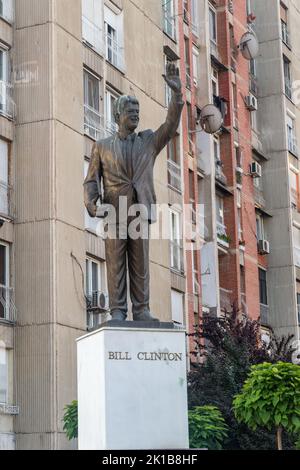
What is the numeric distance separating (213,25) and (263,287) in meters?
11.0

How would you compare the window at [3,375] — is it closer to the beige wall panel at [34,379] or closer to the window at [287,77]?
the beige wall panel at [34,379]

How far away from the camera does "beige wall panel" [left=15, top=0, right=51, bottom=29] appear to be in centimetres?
3161

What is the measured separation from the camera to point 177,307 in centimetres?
3856

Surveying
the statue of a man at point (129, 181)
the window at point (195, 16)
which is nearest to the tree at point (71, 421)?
the statue of a man at point (129, 181)

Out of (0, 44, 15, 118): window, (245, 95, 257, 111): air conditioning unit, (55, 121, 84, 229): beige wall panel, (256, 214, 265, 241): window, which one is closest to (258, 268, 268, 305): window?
(256, 214, 265, 241): window

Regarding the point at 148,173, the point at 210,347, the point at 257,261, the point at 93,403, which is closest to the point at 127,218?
the point at 148,173

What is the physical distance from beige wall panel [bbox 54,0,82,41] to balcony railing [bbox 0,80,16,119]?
2.29 m

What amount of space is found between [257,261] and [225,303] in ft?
14.3

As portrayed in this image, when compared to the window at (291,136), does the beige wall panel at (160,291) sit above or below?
below

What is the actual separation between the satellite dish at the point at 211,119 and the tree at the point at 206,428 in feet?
58.8

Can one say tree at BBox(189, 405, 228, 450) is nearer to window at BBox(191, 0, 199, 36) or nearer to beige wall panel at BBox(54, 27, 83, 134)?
beige wall panel at BBox(54, 27, 83, 134)

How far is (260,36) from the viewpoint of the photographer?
172 feet

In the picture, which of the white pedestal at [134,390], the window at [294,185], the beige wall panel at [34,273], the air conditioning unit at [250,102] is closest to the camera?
the white pedestal at [134,390]

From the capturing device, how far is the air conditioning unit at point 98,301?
31.4 meters
